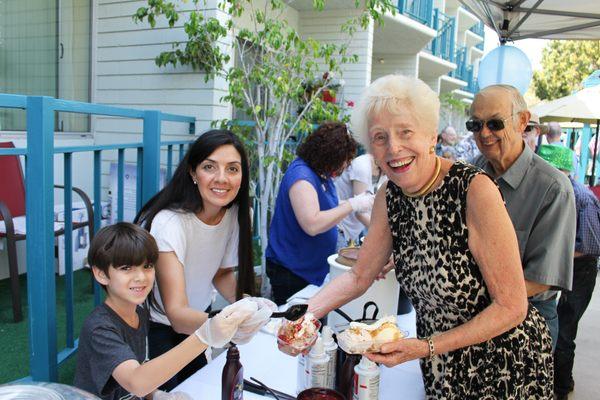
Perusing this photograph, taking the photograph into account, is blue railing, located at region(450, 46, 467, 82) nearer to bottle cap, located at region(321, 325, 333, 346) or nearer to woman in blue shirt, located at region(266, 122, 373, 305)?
woman in blue shirt, located at region(266, 122, 373, 305)

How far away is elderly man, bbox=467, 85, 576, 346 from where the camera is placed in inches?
71.2

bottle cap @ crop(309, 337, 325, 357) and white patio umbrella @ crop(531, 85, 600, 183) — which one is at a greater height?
white patio umbrella @ crop(531, 85, 600, 183)

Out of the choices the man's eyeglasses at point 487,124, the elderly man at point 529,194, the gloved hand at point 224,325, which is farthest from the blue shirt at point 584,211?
the gloved hand at point 224,325

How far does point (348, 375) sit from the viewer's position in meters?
Answer: 1.59

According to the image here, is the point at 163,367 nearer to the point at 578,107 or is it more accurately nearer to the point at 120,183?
the point at 120,183

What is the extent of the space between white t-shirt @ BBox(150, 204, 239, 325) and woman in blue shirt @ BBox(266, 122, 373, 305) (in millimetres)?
754

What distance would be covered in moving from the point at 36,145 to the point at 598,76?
1112 centimetres

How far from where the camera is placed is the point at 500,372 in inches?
61.9

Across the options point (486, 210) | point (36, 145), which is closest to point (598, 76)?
point (486, 210)

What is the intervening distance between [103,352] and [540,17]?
5.79 m

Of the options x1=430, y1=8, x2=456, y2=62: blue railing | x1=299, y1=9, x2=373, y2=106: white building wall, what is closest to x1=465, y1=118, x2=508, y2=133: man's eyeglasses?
x1=299, y1=9, x2=373, y2=106: white building wall

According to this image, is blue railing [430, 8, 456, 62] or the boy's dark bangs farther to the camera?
blue railing [430, 8, 456, 62]

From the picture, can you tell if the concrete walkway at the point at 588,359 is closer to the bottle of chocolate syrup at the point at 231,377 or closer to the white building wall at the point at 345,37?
the bottle of chocolate syrup at the point at 231,377

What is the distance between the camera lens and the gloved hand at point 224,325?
1.36m
